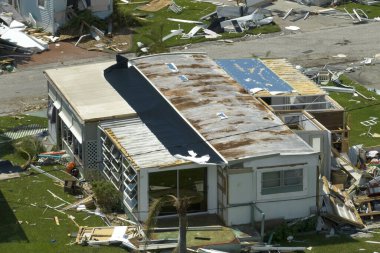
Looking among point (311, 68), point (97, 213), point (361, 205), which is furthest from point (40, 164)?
point (311, 68)

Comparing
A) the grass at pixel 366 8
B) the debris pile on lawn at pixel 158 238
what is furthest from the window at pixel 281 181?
the grass at pixel 366 8

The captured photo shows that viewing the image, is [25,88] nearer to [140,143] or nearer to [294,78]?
[294,78]

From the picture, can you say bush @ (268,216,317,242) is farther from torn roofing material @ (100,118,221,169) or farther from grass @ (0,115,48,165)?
grass @ (0,115,48,165)

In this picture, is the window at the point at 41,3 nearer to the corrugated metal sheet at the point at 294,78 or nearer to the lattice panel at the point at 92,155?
the corrugated metal sheet at the point at 294,78

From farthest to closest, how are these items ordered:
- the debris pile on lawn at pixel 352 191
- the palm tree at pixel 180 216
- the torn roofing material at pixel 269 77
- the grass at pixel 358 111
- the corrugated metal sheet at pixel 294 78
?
the grass at pixel 358 111 < the corrugated metal sheet at pixel 294 78 < the torn roofing material at pixel 269 77 < the debris pile on lawn at pixel 352 191 < the palm tree at pixel 180 216

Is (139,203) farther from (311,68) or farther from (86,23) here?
(86,23)

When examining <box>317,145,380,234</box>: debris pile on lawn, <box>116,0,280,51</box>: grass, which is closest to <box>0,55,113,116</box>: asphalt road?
<box>116,0,280,51</box>: grass
